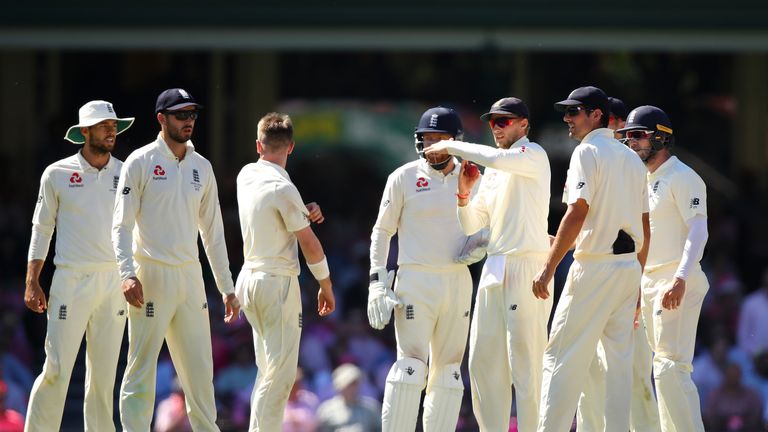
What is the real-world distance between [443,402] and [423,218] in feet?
3.71

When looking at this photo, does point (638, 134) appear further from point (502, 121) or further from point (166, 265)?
point (166, 265)

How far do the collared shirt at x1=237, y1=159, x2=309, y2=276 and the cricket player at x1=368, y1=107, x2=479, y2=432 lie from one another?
53 cm

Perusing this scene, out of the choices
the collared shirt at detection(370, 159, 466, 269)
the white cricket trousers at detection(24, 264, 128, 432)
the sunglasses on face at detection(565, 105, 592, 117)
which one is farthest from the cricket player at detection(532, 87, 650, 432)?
the white cricket trousers at detection(24, 264, 128, 432)

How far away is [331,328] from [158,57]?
4673 millimetres

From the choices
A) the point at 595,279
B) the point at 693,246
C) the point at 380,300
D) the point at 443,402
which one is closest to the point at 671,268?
the point at 693,246

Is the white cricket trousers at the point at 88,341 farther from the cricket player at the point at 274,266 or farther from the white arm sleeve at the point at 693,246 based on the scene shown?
the white arm sleeve at the point at 693,246

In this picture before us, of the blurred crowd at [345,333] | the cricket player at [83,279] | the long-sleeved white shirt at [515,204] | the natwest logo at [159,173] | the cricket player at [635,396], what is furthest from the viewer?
the blurred crowd at [345,333]

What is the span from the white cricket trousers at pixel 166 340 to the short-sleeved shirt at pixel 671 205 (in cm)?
283

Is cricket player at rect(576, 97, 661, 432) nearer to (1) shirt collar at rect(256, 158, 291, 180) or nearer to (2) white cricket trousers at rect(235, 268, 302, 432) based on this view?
(2) white cricket trousers at rect(235, 268, 302, 432)

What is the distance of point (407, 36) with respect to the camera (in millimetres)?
14719

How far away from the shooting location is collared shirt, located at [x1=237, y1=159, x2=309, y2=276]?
8.30m

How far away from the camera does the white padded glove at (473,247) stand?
27.5ft

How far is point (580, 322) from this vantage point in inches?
304

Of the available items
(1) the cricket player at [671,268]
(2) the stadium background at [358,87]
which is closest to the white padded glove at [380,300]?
(1) the cricket player at [671,268]
